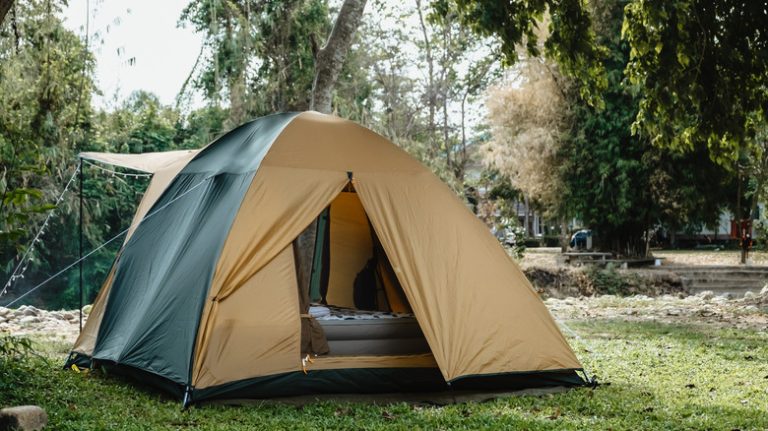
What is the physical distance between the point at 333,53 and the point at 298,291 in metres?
4.01

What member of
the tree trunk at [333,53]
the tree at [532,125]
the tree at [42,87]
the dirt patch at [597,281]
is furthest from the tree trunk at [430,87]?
the tree trunk at [333,53]

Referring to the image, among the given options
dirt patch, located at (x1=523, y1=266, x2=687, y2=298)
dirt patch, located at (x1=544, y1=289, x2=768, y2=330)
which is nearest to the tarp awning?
dirt patch, located at (x1=544, y1=289, x2=768, y2=330)

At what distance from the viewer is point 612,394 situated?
597 cm

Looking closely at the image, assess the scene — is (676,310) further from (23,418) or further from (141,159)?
(23,418)

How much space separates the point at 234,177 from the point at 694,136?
15.9 ft

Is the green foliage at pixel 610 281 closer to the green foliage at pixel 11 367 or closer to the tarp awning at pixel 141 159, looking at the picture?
the tarp awning at pixel 141 159

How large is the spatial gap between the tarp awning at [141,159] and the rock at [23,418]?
9.62ft

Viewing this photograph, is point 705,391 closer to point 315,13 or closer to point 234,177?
point 234,177

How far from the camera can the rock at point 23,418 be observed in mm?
4438

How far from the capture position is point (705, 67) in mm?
8305

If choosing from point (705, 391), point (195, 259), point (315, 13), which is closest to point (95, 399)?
point (195, 259)

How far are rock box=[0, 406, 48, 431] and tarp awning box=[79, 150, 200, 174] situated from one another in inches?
115

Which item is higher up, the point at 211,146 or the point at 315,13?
the point at 315,13

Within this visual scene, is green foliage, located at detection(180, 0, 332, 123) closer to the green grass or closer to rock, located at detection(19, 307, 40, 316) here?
rock, located at detection(19, 307, 40, 316)
